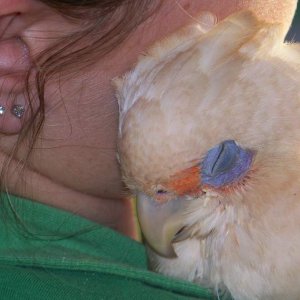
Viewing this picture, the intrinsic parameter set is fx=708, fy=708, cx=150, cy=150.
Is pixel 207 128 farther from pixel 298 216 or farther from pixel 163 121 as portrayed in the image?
pixel 298 216

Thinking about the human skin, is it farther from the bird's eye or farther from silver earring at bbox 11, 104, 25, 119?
the bird's eye

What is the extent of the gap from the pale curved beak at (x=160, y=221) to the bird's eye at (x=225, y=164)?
2.6 inches

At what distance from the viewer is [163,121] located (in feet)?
3.18

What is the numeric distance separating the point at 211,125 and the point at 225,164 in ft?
0.33

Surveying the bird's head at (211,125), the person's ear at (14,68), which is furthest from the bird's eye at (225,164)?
the person's ear at (14,68)

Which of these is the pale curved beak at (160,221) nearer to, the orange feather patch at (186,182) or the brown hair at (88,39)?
the orange feather patch at (186,182)

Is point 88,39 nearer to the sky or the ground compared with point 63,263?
nearer to the sky

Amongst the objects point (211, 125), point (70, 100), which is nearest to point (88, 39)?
point (70, 100)

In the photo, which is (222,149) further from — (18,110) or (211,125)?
(18,110)

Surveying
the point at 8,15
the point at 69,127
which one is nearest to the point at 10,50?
the point at 8,15

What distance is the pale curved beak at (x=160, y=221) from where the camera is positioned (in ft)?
3.61

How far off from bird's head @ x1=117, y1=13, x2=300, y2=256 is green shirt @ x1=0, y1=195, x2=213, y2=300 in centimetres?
9

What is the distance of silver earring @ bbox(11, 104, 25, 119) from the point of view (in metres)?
1.11

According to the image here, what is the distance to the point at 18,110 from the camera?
111cm
